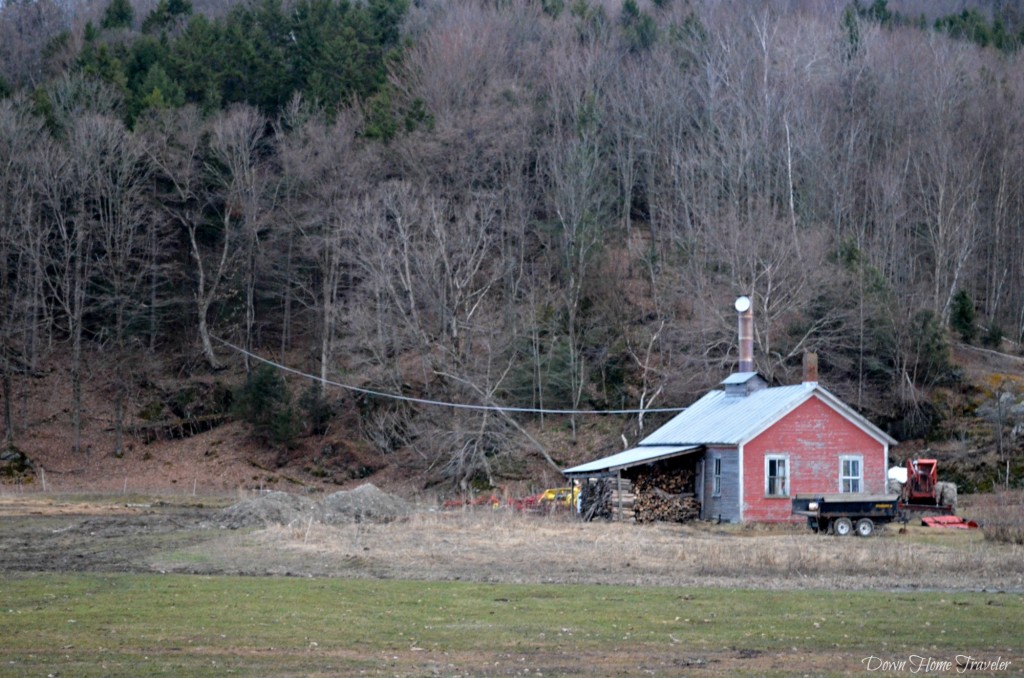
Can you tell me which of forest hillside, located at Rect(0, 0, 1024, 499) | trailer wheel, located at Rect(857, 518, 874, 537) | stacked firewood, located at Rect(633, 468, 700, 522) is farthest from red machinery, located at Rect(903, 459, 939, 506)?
forest hillside, located at Rect(0, 0, 1024, 499)

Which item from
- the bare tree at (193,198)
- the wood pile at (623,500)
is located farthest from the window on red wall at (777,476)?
the bare tree at (193,198)

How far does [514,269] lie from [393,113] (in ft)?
45.4

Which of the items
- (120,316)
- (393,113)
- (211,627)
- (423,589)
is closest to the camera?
(211,627)

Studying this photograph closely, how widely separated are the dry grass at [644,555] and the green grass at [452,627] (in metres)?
2.25

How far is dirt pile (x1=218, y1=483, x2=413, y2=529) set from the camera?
125ft

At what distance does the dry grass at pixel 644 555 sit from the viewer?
79.6 ft

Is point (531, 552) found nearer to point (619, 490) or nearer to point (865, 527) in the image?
point (619, 490)

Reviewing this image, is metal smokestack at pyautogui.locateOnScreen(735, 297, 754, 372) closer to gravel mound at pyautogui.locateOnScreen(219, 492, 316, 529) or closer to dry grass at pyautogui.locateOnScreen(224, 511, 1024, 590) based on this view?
dry grass at pyautogui.locateOnScreen(224, 511, 1024, 590)

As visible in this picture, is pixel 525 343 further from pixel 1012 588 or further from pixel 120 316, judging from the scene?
pixel 1012 588

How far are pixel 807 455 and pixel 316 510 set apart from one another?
51.2 ft

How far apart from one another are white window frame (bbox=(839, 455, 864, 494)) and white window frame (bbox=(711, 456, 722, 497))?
3.84 m

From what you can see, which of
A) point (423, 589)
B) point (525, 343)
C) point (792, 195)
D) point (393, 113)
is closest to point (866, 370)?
point (792, 195)

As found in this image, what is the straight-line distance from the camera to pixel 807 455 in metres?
39.8

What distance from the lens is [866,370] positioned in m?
54.8
